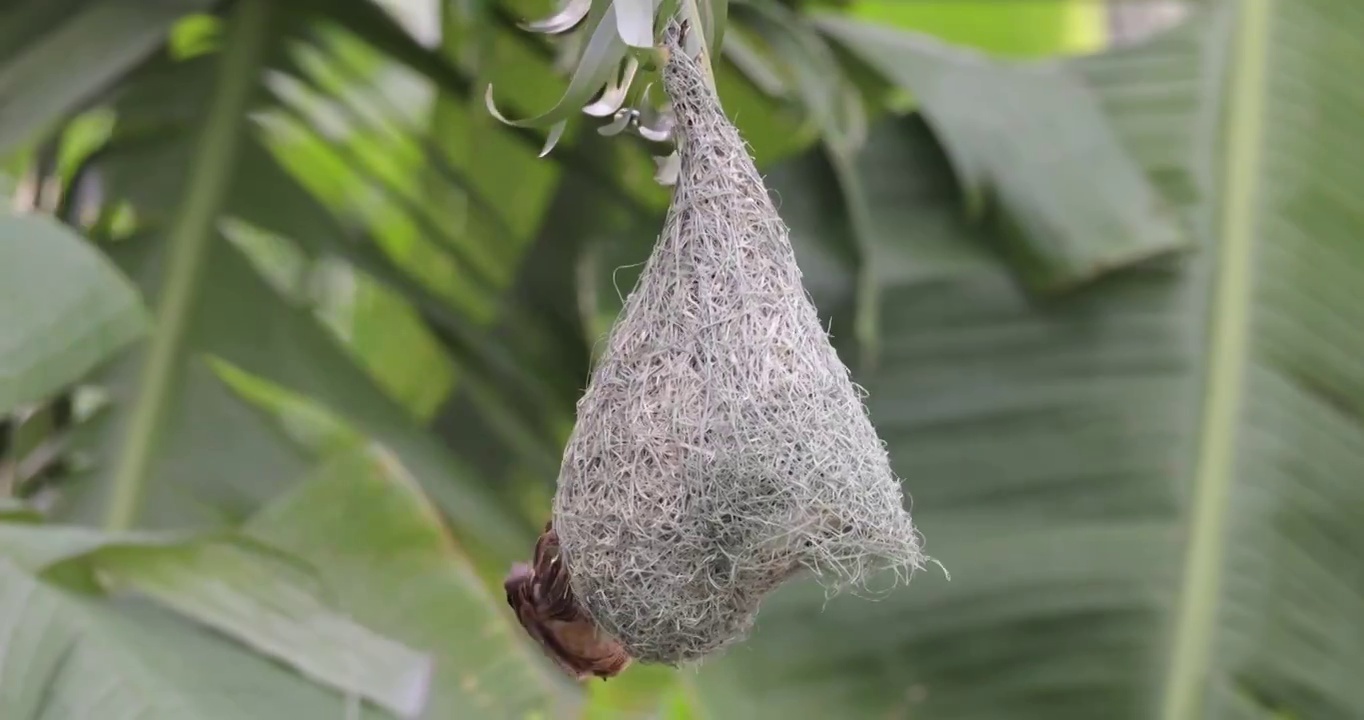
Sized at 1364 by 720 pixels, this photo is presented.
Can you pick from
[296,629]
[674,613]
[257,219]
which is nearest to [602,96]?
[674,613]

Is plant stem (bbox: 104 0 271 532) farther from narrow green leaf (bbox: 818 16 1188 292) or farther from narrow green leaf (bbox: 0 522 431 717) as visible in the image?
narrow green leaf (bbox: 818 16 1188 292)

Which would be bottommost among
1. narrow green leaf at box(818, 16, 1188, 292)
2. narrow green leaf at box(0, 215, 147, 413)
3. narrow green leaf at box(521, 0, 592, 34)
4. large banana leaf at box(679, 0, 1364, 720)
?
large banana leaf at box(679, 0, 1364, 720)

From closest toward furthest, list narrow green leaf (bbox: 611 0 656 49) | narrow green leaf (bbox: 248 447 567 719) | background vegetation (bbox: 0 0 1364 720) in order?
narrow green leaf (bbox: 611 0 656 49), narrow green leaf (bbox: 248 447 567 719), background vegetation (bbox: 0 0 1364 720)

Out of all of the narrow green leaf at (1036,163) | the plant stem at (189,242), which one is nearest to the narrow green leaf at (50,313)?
the plant stem at (189,242)

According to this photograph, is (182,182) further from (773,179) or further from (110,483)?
(773,179)

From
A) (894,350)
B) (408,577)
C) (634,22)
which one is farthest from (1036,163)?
(634,22)

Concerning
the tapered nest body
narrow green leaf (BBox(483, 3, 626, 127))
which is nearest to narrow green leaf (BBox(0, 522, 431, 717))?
the tapered nest body
